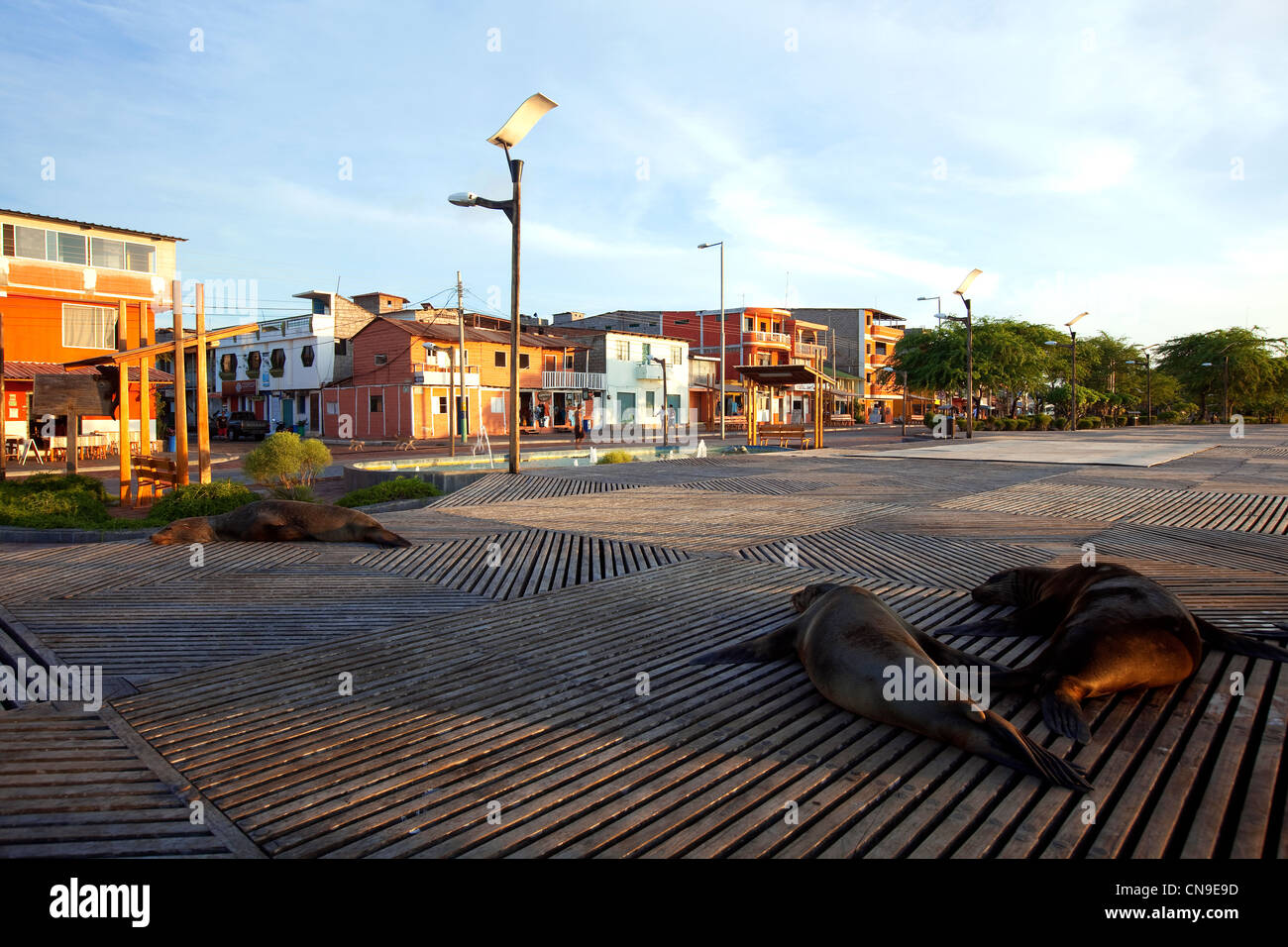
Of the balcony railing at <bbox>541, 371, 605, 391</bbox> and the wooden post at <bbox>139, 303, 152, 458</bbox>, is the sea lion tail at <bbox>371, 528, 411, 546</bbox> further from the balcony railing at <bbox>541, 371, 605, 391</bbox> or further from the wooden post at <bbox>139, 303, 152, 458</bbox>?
the balcony railing at <bbox>541, 371, 605, 391</bbox>

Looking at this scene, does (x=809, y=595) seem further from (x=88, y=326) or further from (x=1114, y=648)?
(x=88, y=326)

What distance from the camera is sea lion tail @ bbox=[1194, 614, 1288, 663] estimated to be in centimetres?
452

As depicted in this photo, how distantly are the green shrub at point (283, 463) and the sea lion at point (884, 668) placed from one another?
10880mm

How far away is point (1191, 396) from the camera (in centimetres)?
8075

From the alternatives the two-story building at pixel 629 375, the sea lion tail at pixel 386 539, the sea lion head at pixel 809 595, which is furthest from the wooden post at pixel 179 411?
the two-story building at pixel 629 375

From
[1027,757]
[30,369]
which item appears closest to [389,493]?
[1027,757]

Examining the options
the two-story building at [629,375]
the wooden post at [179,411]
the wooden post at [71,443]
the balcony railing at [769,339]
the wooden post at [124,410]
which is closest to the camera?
the wooden post at [179,411]

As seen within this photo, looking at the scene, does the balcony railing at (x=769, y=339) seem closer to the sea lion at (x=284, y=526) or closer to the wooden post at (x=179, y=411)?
the wooden post at (x=179, y=411)

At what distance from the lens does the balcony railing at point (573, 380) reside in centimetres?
5234

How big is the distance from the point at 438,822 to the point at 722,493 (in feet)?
36.5

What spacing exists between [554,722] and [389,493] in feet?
35.7
